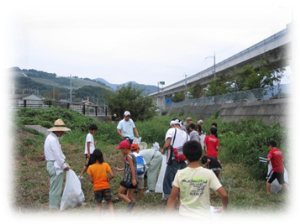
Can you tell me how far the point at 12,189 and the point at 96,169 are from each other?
2606mm

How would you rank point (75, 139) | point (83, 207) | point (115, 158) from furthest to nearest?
1. point (75, 139)
2. point (115, 158)
3. point (83, 207)

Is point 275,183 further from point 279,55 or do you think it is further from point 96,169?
point 279,55

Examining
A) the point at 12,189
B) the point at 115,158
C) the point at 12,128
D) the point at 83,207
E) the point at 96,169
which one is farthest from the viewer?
the point at 12,128

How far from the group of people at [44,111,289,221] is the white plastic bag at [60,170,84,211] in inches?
4.2

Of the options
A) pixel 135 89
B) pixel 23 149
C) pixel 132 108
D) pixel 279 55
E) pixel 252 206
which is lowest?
pixel 252 206

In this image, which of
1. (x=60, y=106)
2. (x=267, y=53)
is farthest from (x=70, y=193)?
(x=267, y=53)

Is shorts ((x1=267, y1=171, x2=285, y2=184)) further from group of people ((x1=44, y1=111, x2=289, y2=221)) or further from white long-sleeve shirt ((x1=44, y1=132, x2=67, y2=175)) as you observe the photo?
white long-sleeve shirt ((x1=44, y1=132, x2=67, y2=175))

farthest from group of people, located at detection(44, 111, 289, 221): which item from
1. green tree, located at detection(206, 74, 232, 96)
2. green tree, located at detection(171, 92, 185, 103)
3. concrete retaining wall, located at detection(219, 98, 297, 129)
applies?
green tree, located at detection(171, 92, 185, 103)

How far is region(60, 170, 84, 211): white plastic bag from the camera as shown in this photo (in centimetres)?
474

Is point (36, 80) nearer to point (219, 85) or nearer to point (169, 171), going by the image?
point (169, 171)

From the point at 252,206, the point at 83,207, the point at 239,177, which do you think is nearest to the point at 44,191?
the point at 83,207

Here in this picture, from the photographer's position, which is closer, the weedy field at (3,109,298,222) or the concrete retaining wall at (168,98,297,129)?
the weedy field at (3,109,298,222)

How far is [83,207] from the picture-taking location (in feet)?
15.9

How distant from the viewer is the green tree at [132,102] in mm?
19062
